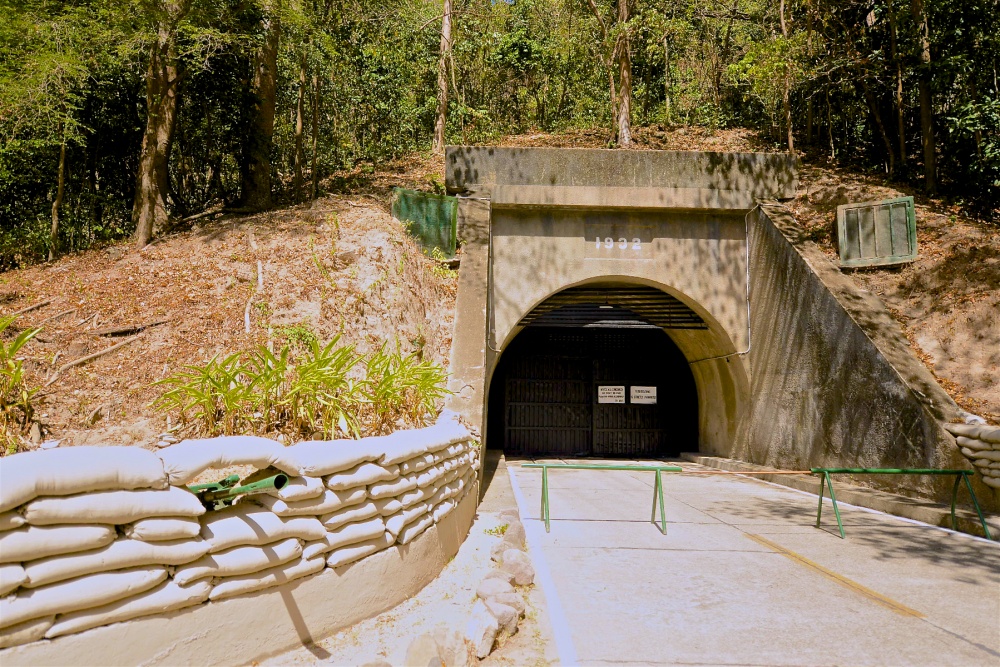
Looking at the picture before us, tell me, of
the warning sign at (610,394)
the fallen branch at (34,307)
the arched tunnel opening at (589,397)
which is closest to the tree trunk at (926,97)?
the arched tunnel opening at (589,397)

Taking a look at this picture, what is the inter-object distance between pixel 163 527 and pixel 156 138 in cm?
1194

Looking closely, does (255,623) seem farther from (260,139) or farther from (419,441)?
(260,139)

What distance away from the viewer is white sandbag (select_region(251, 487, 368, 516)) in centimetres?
340

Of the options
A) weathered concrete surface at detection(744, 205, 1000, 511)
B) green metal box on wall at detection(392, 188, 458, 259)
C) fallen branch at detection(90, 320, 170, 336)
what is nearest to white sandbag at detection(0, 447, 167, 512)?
fallen branch at detection(90, 320, 170, 336)

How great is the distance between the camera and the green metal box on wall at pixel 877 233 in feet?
35.6

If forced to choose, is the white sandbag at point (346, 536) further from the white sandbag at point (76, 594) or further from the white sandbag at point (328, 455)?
the white sandbag at point (76, 594)

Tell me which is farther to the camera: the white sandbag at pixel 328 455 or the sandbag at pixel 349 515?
the sandbag at pixel 349 515

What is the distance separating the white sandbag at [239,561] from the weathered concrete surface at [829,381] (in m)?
7.44

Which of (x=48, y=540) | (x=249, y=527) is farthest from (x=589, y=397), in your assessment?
(x=48, y=540)

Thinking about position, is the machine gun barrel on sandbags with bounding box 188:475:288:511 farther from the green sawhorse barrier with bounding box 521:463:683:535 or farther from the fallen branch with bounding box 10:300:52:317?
the fallen branch with bounding box 10:300:52:317

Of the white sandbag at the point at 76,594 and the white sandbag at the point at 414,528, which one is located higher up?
the white sandbag at the point at 76,594

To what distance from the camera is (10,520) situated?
228 centimetres

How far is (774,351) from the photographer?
11742mm

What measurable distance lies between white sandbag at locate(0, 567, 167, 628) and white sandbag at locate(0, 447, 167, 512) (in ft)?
1.10
